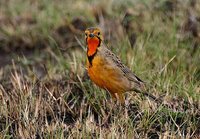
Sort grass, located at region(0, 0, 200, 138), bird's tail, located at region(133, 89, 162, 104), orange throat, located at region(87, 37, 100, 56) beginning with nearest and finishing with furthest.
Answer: grass, located at region(0, 0, 200, 138)
orange throat, located at region(87, 37, 100, 56)
bird's tail, located at region(133, 89, 162, 104)

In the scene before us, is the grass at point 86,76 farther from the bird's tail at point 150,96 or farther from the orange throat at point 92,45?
the orange throat at point 92,45

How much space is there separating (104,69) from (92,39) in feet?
0.83

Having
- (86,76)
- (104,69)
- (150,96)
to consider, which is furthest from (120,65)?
(86,76)

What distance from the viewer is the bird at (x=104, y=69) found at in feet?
16.7

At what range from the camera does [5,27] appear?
26.7ft

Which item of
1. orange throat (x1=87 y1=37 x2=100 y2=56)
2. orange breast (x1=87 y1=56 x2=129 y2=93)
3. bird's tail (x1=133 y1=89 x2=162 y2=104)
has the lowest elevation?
bird's tail (x1=133 y1=89 x2=162 y2=104)

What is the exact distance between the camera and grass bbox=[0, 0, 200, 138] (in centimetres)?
506

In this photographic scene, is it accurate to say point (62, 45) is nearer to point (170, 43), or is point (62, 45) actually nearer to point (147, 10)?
point (147, 10)

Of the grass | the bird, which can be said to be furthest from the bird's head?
the grass

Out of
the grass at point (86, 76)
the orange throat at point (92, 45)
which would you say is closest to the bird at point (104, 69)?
the orange throat at point (92, 45)

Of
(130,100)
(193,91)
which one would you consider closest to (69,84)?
(130,100)

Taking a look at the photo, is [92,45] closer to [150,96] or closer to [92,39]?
[92,39]

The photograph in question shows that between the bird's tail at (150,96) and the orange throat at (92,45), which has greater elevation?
the orange throat at (92,45)

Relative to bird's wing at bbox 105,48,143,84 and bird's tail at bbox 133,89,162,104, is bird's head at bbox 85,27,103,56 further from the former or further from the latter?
bird's tail at bbox 133,89,162,104
